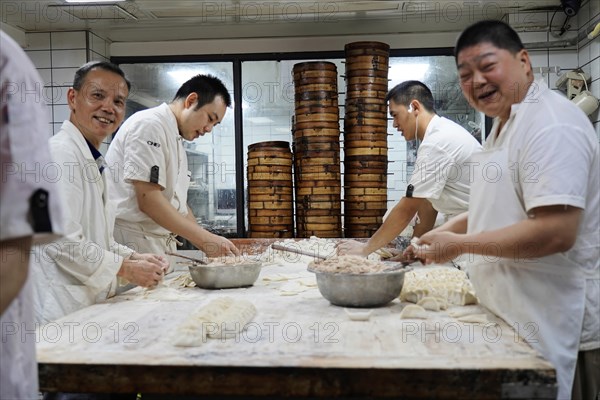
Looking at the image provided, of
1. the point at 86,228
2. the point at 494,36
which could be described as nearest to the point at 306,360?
the point at 494,36

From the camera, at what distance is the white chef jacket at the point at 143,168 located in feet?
9.62

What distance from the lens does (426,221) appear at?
394cm

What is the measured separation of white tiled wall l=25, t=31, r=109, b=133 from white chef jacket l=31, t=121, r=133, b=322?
3384 millimetres

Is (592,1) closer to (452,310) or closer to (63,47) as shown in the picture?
(452,310)

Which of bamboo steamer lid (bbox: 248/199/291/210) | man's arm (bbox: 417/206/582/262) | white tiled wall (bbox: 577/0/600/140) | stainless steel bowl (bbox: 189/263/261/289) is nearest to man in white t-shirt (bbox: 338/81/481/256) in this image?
stainless steel bowl (bbox: 189/263/261/289)

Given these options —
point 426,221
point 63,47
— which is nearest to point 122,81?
point 426,221

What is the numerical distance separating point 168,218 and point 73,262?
804 mm

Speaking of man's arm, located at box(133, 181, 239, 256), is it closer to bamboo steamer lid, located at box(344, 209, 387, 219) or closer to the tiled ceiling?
bamboo steamer lid, located at box(344, 209, 387, 219)

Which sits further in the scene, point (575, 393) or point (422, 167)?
point (422, 167)

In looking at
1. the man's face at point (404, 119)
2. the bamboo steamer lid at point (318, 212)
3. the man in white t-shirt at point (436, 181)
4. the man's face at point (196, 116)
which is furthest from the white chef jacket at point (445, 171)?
the bamboo steamer lid at point (318, 212)

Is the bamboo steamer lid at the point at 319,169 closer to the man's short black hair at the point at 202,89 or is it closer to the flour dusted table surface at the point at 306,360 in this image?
the man's short black hair at the point at 202,89

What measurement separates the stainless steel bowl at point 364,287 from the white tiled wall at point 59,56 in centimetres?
433

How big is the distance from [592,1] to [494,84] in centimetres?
348

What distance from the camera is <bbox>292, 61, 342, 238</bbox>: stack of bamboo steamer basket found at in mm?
4699
